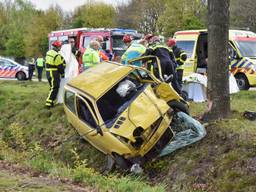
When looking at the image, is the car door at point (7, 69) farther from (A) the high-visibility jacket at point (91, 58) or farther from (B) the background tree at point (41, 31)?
(B) the background tree at point (41, 31)

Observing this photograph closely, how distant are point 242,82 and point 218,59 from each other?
24.1 ft

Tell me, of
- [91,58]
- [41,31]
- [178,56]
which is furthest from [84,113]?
[41,31]

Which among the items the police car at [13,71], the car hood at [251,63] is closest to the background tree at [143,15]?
the police car at [13,71]

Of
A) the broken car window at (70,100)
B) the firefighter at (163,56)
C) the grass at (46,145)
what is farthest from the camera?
the firefighter at (163,56)

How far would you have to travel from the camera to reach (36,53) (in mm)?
53281

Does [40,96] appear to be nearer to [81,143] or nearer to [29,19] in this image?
[81,143]

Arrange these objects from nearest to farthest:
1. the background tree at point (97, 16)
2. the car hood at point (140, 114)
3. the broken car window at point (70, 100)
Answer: the car hood at point (140, 114) < the broken car window at point (70, 100) < the background tree at point (97, 16)

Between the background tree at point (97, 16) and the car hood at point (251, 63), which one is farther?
the background tree at point (97, 16)

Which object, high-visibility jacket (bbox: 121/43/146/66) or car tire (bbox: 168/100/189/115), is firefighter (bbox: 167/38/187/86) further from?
car tire (bbox: 168/100/189/115)

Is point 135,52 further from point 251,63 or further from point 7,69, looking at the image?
point 7,69

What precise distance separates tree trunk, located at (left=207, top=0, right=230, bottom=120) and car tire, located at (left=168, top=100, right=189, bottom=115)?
56cm

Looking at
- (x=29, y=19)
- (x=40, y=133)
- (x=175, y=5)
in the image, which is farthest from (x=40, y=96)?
(x=29, y=19)

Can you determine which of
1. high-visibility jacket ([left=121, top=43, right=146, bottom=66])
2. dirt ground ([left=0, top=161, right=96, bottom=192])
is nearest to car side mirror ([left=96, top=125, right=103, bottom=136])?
dirt ground ([left=0, top=161, right=96, bottom=192])

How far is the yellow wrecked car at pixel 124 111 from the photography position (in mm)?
8531
